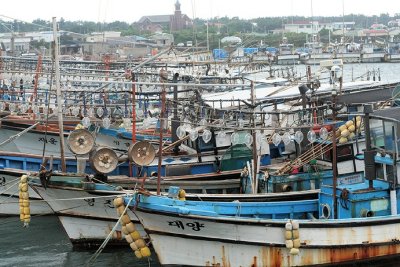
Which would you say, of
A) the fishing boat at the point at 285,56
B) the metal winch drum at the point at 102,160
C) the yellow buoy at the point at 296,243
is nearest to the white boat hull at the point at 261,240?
the yellow buoy at the point at 296,243

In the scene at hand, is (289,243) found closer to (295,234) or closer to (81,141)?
(295,234)

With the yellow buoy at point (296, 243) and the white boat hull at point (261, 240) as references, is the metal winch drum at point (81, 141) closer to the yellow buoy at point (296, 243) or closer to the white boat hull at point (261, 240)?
the white boat hull at point (261, 240)

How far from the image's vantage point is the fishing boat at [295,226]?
55.9 ft

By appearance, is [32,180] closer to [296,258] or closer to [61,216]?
[61,216]

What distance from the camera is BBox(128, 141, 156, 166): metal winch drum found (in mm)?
19844

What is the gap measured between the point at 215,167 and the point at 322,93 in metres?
6.73

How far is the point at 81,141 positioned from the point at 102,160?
82 cm

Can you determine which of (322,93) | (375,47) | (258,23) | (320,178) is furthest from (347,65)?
(320,178)

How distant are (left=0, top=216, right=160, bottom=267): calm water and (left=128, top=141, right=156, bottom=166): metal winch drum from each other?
8.94 ft

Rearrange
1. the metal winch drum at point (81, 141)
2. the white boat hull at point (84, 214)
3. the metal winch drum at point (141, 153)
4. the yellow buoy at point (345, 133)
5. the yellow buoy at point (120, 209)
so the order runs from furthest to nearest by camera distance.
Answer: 1. the metal winch drum at point (81, 141)
2. the yellow buoy at point (345, 133)
3. the white boat hull at point (84, 214)
4. the metal winch drum at point (141, 153)
5. the yellow buoy at point (120, 209)

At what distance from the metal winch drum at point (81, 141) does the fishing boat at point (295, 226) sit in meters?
3.50

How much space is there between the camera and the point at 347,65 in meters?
109

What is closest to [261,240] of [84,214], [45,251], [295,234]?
[295,234]

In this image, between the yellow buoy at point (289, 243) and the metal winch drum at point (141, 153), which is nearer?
the yellow buoy at point (289, 243)
